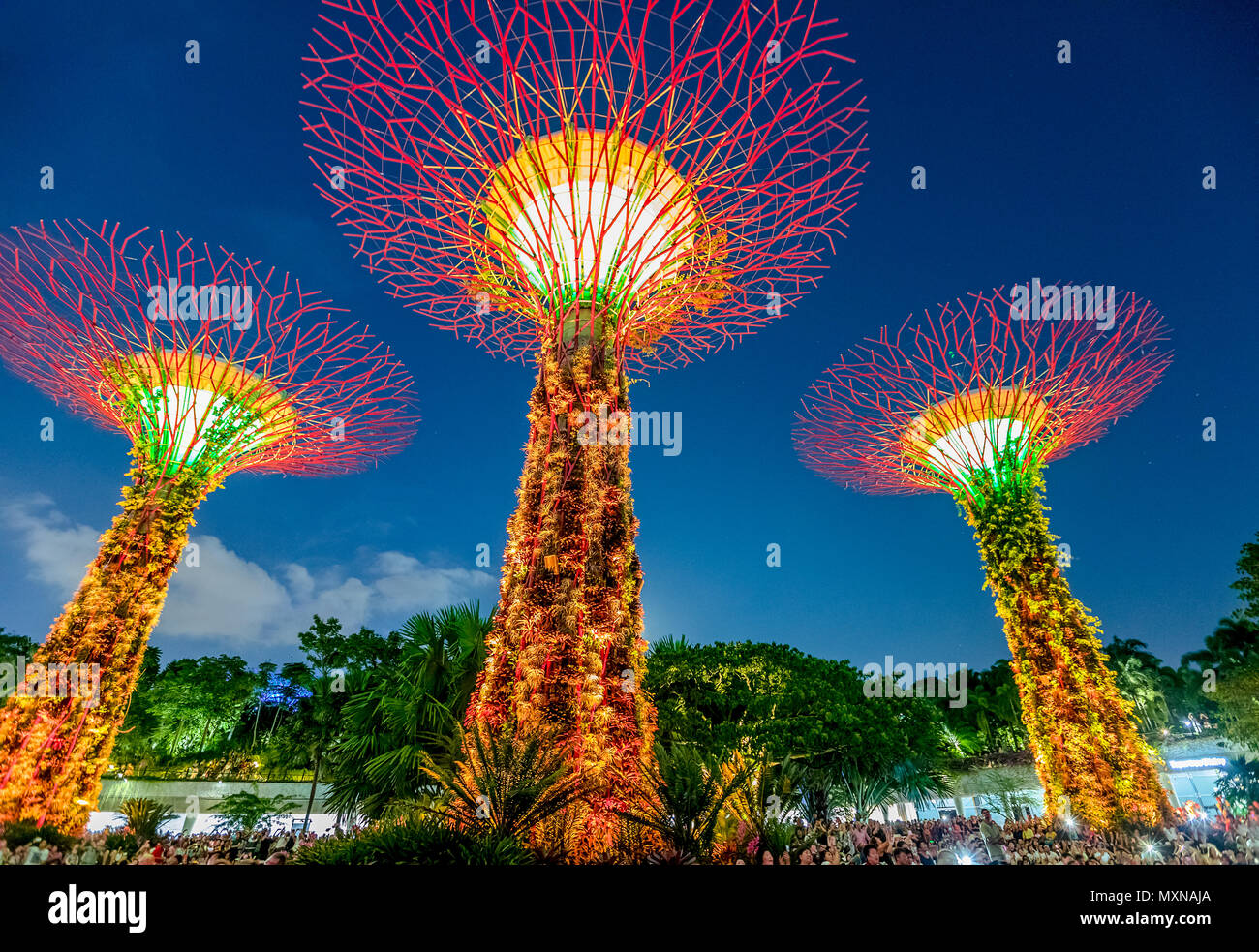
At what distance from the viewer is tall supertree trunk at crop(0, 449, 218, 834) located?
9547 millimetres

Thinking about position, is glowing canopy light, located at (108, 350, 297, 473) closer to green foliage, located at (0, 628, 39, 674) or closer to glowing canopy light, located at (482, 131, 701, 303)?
glowing canopy light, located at (482, 131, 701, 303)

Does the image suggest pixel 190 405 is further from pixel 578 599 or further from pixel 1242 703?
pixel 1242 703

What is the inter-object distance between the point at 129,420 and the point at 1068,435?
19.2 m

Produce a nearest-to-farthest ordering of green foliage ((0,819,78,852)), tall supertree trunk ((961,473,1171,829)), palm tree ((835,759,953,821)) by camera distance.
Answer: green foliage ((0,819,78,852)) < tall supertree trunk ((961,473,1171,829)) < palm tree ((835,759,953,821))

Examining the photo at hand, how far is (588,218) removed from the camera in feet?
26.2

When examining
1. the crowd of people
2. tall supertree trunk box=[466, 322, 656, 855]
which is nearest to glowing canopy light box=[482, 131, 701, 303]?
tall supertree trunk box=[466, 322, 656, 855]

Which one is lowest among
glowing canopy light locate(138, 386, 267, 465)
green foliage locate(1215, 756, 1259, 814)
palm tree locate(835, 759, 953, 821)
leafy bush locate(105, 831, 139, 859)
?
palm tree locate(835, 759, 953, 821)

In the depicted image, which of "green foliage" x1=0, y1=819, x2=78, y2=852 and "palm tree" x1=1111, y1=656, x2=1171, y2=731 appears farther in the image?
"palm tree" x1=1111, y1=656, x2=1171, y2=731

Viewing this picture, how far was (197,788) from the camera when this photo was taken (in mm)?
→ 31062

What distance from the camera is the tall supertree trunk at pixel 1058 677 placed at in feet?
34.2

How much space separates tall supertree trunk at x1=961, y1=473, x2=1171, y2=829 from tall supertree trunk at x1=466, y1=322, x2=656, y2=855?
846cm

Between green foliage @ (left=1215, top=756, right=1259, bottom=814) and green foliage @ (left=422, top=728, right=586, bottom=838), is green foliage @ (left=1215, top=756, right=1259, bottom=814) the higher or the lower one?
the lower one

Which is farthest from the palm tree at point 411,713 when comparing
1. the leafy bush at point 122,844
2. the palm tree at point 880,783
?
the palm tree at point 880,783
